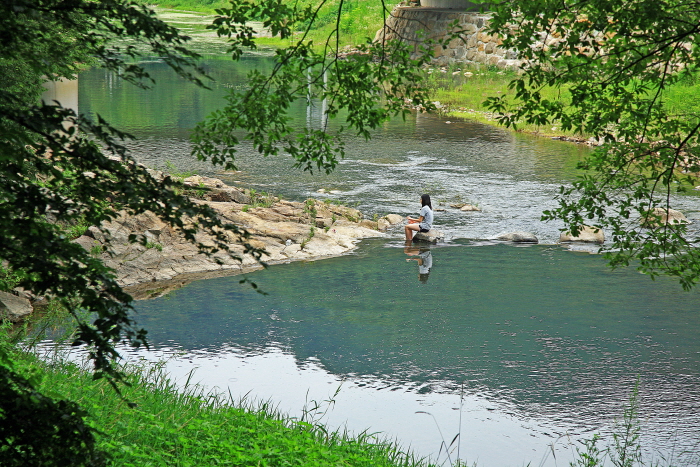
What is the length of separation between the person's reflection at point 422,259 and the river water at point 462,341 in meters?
0.09

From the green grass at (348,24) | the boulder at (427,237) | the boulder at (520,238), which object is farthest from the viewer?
the green grass at (348,24)

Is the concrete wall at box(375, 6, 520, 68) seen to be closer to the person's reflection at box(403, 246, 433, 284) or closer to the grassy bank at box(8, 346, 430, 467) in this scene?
the person's reflection at box(403, 246, 433, 284)

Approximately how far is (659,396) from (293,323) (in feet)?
20.4

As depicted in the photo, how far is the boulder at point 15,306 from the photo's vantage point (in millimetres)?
12133

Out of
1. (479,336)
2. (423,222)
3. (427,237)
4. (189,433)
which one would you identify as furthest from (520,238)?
(189,433)

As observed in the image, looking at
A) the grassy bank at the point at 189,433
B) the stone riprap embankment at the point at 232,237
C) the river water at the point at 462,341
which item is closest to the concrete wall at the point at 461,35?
the river water at the point at 462,341

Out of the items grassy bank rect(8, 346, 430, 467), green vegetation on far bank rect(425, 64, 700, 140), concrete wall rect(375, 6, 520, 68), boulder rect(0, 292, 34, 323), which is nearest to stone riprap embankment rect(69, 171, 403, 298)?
boulder rect(0, 292, 34, 323)

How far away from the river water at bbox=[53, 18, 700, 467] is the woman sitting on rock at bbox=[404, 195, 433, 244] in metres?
0.41

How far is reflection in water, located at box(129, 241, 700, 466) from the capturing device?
10.3m

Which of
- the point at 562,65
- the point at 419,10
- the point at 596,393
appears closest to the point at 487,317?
the point at 596,393

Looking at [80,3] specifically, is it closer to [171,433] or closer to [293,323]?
[171,433]

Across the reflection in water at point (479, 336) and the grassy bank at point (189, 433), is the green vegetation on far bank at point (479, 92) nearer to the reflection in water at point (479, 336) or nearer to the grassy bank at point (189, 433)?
the reflection in water at point (479, 336)

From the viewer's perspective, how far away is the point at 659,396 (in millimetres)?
10820

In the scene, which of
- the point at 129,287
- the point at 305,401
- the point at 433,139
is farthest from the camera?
the point at 433,139
